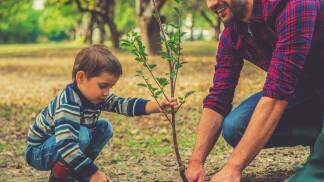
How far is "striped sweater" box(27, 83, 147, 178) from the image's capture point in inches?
158

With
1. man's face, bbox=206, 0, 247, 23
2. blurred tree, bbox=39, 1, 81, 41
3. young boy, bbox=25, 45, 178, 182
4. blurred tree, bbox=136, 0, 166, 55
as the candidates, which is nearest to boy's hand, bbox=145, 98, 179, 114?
young boy, bbox=25, 45, 178, 182

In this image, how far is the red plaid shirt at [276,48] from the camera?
3.43 m

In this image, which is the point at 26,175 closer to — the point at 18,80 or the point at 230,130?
the point at 230,130

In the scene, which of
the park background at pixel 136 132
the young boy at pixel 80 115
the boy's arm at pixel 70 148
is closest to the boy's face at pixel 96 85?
the young boy at pixel 80 115

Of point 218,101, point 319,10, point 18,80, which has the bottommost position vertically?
point 18,80

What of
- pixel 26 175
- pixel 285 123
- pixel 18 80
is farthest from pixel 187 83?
pixel 285 123

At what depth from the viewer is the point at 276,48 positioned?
3.50 m

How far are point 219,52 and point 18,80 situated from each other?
14476mm

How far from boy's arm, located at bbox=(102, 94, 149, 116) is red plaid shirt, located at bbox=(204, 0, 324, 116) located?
1.41ft

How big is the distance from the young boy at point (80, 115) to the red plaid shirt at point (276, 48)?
0.44m

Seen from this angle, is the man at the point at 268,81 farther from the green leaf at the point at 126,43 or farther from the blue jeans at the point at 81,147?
the blue jeans at the point at 81,147

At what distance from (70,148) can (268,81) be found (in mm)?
1252

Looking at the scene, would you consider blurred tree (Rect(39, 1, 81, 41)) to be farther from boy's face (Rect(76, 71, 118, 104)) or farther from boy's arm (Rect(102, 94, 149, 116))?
boy's face (Rect(76, 71, 118, 104))

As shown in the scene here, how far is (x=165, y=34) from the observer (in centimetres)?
378
